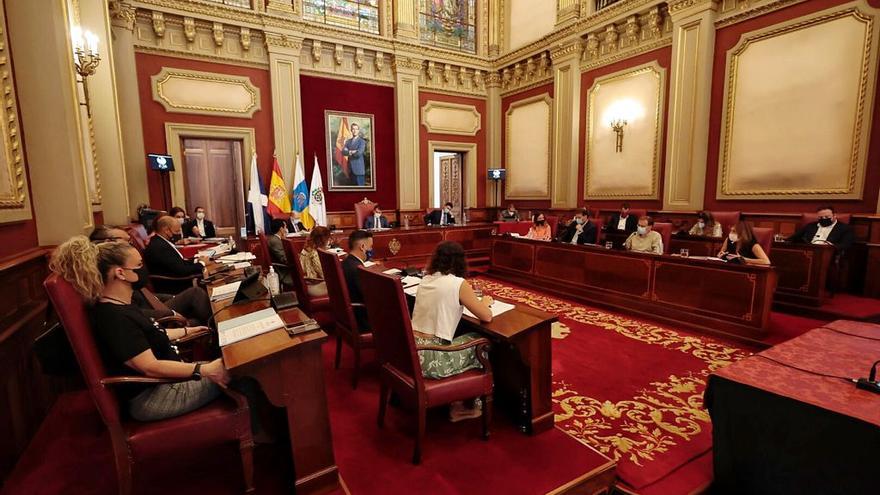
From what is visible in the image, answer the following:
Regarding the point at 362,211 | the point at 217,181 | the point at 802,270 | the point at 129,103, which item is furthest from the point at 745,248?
the point at 129,103

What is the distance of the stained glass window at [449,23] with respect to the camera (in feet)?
31.8

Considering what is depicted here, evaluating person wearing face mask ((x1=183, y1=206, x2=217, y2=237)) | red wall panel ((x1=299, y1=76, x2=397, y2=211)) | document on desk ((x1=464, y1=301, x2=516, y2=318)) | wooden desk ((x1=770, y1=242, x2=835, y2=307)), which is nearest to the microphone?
document on desk ((x1=464, y1=301, x2=516, y2=318))

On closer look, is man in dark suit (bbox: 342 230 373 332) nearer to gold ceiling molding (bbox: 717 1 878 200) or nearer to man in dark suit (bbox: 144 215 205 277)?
man in dark suit (bbox: 144 215 205 277)

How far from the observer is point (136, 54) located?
22.7 ft

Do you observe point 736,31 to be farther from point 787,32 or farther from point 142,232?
point 142,232

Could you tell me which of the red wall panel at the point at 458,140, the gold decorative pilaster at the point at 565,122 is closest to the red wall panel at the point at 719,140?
the gold decorative pilaster at the point at 565,122

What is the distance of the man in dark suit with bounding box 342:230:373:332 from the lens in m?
3.08

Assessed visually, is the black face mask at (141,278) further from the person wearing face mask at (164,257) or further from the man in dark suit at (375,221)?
the man in dark suit at (375,221)

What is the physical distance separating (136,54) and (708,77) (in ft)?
31.5

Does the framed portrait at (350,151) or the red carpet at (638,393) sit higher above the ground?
the framed portrait at (350,151)

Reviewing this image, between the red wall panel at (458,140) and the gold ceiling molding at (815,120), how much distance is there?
18.4ft

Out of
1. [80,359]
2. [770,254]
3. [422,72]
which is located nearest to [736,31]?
[770,254]

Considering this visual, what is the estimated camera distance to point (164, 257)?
3.72 m

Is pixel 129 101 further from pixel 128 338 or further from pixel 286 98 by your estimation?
pixel 128 338
